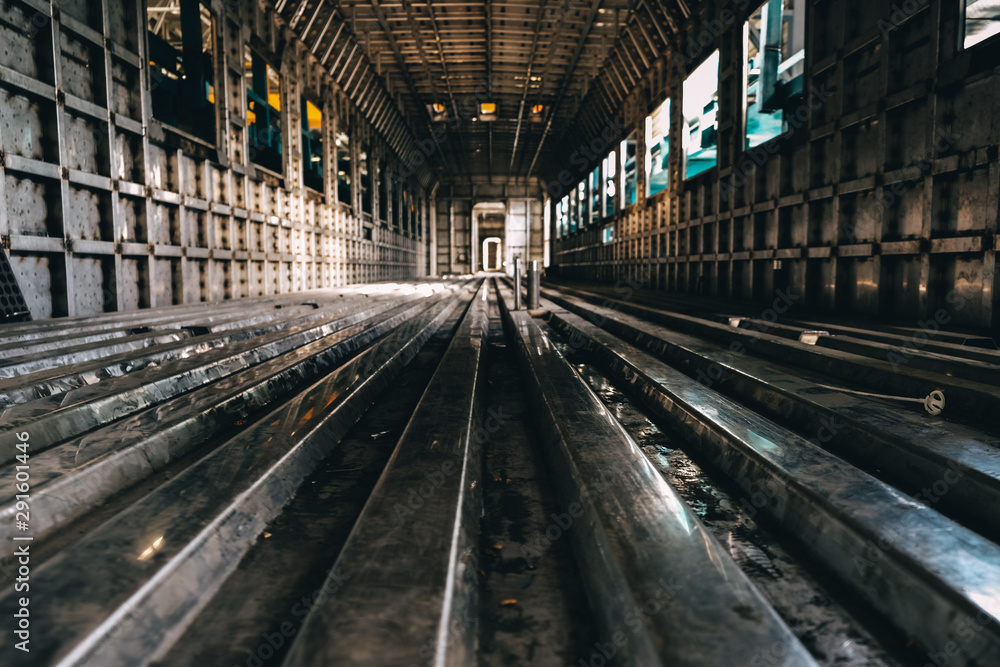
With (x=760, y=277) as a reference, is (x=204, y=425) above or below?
below

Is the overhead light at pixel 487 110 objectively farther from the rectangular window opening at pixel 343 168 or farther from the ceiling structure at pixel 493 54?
the rectangular window opening at pixel 343 168

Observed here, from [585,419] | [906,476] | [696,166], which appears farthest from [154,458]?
[696,166]

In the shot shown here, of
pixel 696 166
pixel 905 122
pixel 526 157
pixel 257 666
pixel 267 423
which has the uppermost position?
pixel 526 157

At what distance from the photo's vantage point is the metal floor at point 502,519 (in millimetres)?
1087

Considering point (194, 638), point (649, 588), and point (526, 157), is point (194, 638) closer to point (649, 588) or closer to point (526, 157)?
point (649, 588)

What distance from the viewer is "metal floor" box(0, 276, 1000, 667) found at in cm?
109

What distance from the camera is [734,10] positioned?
9.37 m

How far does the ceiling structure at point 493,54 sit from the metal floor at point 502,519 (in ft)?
38.0

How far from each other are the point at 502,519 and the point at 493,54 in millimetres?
17527

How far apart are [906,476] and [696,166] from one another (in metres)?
10.8

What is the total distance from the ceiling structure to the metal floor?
1159cm

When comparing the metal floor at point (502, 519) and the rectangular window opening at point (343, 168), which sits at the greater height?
the rectangular window opening at point (343, 168)

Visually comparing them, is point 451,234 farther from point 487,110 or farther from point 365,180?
point 365,180

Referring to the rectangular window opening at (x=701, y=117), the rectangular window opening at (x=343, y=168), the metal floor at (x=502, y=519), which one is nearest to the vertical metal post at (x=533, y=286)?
the rectangular window opening at (x=701, y=117)
